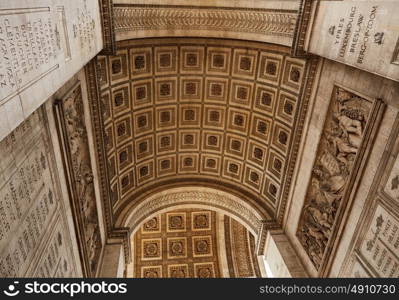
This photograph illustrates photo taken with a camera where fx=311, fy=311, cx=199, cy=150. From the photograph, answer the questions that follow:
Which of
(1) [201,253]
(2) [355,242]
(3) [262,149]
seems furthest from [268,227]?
(1) [201,253]

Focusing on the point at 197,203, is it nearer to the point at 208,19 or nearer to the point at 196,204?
the point at 196,204

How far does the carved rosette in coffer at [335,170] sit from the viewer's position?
6.89 meters

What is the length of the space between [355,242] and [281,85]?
5.27 meters

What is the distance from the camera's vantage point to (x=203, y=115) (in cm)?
1189

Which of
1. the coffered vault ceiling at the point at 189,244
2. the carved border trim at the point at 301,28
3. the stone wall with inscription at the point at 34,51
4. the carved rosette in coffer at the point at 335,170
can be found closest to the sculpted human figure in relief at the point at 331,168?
the carved rosette in coffer at the point at 335,170

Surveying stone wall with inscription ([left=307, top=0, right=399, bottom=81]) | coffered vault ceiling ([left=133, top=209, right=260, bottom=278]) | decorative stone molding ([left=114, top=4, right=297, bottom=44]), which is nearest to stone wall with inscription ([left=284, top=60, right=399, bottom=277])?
stone wall with inscription ([left=307, top=0, right=399, bottom=81])

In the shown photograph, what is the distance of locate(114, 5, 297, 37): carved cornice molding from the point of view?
8594mm

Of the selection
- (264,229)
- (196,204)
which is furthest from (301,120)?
(196,204)

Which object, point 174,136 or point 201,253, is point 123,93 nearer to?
point 174,136

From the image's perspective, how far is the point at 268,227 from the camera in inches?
447

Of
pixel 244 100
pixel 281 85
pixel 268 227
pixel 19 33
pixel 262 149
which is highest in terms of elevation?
pixel 19 33

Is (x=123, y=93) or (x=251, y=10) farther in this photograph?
(x=123, y=93)

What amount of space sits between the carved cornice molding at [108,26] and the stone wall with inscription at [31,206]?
302cm

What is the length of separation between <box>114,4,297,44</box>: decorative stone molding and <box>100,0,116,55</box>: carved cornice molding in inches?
17.5
